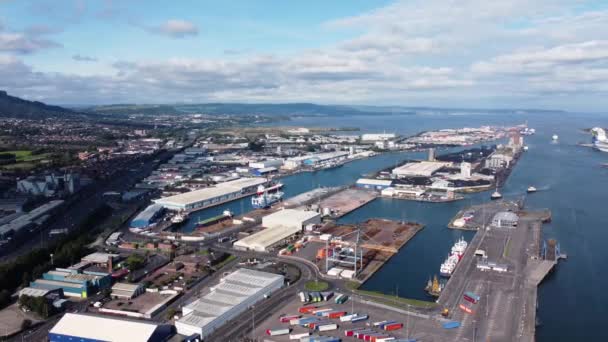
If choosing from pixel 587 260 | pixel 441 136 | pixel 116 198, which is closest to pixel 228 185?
pixel 116 198

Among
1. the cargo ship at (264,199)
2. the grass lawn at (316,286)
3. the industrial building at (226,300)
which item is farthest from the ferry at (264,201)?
the grass lawn at (316,286)

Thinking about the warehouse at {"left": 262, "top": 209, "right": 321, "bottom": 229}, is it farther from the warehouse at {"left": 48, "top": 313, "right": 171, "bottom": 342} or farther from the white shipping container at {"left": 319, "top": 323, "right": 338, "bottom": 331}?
the warehouse at {"left": 48, "top": 313, "right": 171, "bottom": 342}

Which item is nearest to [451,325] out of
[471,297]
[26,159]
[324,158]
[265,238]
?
[471,297]

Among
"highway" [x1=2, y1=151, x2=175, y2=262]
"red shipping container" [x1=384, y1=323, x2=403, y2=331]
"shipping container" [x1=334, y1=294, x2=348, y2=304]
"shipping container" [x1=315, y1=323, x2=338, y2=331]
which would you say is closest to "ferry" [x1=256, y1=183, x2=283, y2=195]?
"highway" [x1=2, y1=151, x2=175, y2=262]

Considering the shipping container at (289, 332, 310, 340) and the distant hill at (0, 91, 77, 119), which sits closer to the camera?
the shipping container at (289, 332, 310, 340)

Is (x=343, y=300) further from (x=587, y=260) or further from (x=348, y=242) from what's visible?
(x=587, y=260)

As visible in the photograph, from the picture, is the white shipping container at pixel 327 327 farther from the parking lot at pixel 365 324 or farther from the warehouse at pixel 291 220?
the warehouse at pixel 291 220
